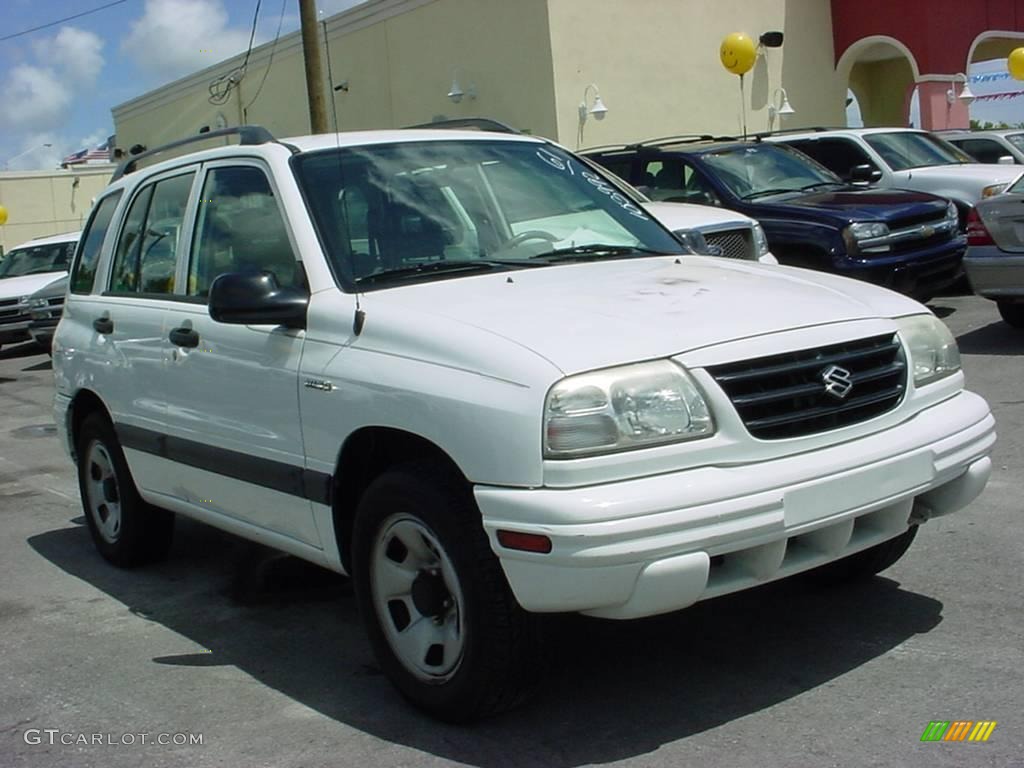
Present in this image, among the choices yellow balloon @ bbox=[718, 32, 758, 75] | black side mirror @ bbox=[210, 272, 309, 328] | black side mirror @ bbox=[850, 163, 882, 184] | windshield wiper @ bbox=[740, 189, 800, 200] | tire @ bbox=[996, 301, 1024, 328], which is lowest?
tire @ bbox=[996, 301, 1024, 328]

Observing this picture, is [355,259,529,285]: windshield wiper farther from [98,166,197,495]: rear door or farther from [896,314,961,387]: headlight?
[896,314,961,387]: headlight

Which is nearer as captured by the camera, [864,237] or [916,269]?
[864,237]

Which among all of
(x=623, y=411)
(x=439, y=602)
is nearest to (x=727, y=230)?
(x=439, y=602)

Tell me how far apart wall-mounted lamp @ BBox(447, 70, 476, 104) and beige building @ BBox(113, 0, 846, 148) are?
28 mm

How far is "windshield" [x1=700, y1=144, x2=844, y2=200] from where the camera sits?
1212 centimetres

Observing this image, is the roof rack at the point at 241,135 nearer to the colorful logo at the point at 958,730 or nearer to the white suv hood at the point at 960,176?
the colorful logo at the point at 958,730

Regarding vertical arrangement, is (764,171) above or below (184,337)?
above

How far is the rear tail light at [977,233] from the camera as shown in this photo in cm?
1016

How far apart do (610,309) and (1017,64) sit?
22236 mm

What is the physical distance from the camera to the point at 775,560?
3635 mm

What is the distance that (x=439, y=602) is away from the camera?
3.92m

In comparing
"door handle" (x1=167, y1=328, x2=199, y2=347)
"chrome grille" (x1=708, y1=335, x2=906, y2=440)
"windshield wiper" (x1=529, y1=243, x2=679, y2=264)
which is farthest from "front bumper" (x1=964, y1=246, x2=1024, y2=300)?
"door handle" (x1=167, y1=328, x2=199, y2=347)

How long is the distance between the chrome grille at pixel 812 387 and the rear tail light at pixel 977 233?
671 cm

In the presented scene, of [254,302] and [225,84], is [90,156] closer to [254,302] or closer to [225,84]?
[225,84]
